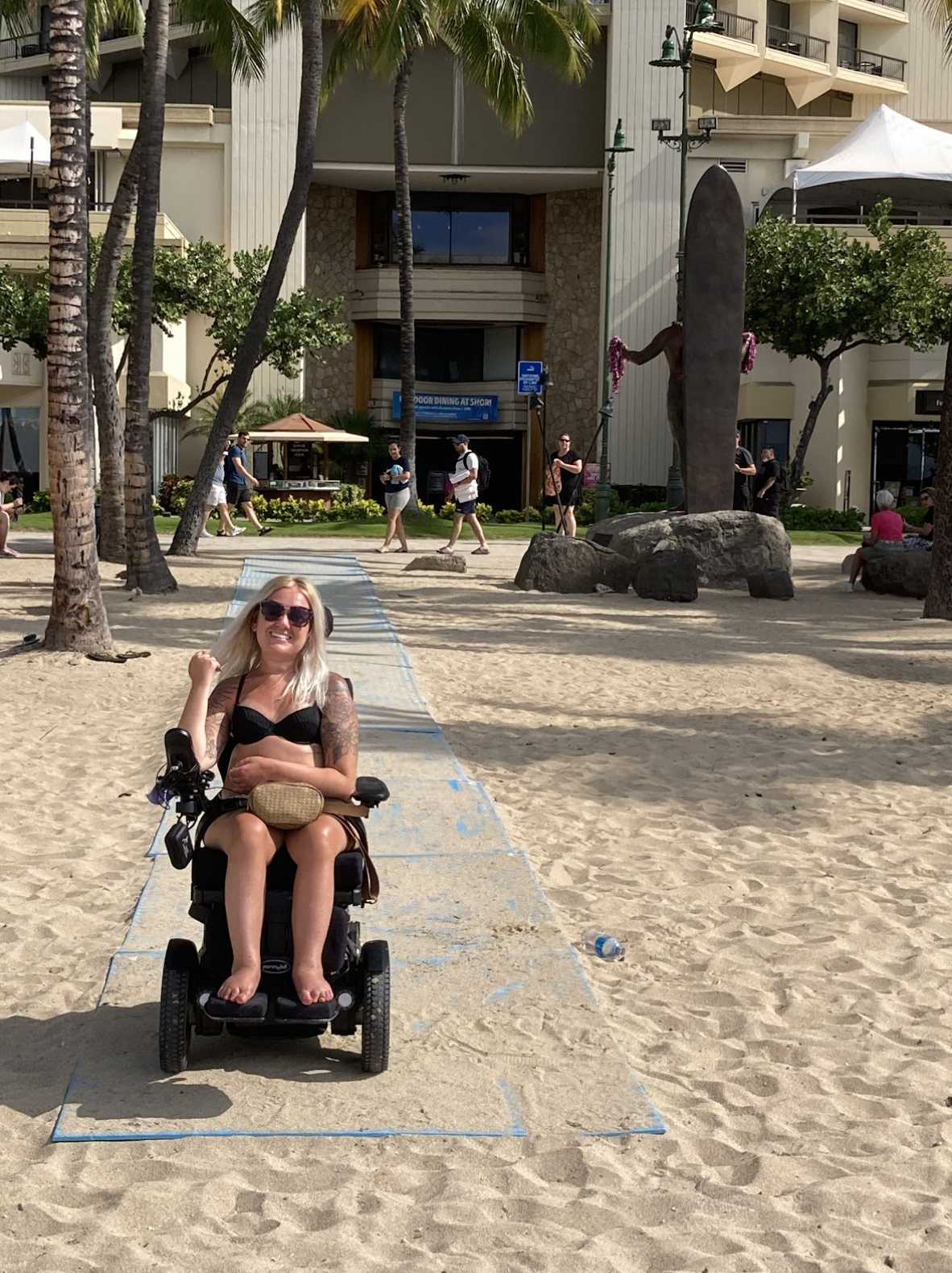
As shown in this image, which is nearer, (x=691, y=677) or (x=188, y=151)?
(x=691, y=677)

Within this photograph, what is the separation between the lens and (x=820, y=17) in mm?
44906

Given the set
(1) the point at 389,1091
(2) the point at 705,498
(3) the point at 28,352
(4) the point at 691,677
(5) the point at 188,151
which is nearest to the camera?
(1) the point at 389,1091

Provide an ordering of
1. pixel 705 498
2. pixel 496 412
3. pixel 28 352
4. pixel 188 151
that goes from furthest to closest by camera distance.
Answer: pixel 496 412, pixel 188 151, pixel 28 352, pixel 705 498

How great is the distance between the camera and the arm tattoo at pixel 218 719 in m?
4.08

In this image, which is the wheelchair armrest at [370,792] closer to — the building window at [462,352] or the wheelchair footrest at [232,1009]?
the wheelchair footrest at [232,1009]

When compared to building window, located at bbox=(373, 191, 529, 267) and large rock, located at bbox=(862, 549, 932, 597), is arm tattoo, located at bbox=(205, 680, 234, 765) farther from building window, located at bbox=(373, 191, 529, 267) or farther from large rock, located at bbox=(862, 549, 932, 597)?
building window, located at bbox=(373, 191, 529, 267)

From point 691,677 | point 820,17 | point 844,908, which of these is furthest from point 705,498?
point 820,17

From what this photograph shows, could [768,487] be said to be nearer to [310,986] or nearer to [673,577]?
[673,577]

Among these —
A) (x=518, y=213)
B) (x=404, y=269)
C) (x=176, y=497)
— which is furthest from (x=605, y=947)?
(x=518, y=213)

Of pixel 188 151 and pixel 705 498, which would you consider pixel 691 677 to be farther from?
pixel 188 151

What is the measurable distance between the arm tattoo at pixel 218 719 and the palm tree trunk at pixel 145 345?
11.9m

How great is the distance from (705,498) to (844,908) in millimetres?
14231

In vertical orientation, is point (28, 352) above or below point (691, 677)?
above

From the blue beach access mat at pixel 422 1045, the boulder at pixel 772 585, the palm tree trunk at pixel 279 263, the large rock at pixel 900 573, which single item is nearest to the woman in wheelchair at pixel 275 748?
the blue beach access mat at pixel 422 1045
